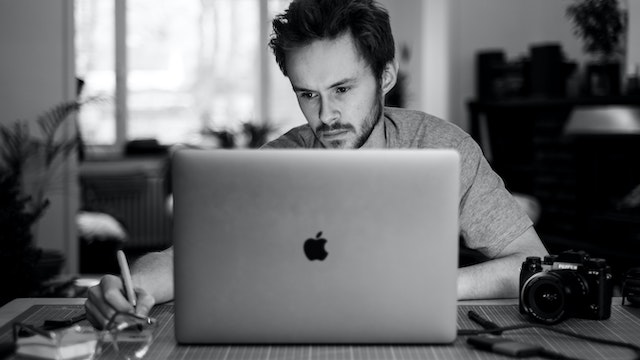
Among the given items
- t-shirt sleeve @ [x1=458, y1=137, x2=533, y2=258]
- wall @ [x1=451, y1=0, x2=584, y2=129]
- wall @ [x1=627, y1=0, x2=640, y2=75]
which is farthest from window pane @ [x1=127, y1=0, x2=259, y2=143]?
t-shirt sleeve @ [x1=458, y1=137, x2=533, y2=258]

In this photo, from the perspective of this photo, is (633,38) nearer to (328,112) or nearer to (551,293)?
(328,112)

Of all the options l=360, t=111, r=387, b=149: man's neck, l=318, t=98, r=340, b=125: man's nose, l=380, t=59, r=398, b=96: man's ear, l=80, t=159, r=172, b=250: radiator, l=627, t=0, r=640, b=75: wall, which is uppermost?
l=627, t=0, r=640, b=75: wall

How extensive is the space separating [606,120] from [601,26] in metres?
0.72

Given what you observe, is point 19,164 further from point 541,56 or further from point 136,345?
point 541,56

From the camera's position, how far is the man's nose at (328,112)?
195 centimetres

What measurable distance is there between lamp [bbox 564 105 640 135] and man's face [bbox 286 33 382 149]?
3.45 m

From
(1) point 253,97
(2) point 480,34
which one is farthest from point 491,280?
(1) point 253,97

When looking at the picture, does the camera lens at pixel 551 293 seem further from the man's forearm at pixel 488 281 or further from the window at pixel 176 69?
the window at pixel 176 69

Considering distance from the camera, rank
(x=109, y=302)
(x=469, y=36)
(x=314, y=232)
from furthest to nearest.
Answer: (x=469, y=36), (x=109, y=302), (x=314, y=232)

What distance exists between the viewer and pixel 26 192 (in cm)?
451

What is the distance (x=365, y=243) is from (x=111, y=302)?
0.45m

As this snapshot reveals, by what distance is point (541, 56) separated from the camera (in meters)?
5.91

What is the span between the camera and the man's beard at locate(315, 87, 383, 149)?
1.97 meters

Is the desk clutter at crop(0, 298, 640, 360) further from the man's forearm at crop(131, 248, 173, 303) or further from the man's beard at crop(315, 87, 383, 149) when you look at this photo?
the man's beard at crop(315, 87, 383, 149)
